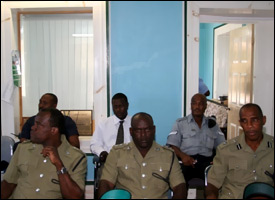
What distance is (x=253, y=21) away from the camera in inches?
159

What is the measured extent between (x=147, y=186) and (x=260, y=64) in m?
2.48

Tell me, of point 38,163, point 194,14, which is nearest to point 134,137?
point 38,163

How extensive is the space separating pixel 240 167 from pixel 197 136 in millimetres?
1018

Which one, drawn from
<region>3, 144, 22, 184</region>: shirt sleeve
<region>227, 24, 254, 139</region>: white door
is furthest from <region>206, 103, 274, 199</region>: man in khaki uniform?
<region>227, 24, 254, 139</region>: white door

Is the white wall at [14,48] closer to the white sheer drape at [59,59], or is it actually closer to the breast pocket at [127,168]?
the white sheer drape at [59,59]

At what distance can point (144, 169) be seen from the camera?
228 cm

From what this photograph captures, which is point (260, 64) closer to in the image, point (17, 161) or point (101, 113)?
point (101, 113)

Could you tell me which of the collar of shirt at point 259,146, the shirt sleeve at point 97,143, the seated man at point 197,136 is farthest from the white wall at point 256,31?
the collar of shirt at point 259,146

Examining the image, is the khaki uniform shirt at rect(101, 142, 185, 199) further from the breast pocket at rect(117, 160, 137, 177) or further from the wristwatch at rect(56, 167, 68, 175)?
the wristwatch at rect(56, 167, 68, 175)

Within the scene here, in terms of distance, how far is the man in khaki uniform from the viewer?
2225 millimetres

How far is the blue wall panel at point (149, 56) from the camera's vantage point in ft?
12.2

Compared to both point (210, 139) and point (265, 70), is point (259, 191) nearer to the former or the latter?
point (210, 139)

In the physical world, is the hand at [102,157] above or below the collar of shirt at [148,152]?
below

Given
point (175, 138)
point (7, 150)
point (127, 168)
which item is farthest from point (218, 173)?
point (7, 150)
